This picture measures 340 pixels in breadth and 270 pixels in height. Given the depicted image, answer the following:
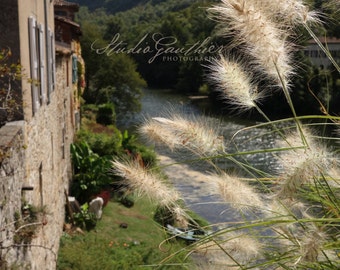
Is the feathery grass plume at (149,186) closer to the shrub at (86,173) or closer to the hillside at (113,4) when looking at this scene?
the shrub at (86,173)

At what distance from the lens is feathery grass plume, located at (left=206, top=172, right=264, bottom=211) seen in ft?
4.99

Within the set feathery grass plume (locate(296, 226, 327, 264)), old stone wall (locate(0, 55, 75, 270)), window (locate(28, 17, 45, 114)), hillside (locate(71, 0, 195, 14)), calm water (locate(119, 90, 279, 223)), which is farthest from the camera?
hillside (locate(71, 0, 195, 14))

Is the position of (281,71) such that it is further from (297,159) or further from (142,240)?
(142,240)

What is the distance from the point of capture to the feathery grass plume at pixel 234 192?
152cm

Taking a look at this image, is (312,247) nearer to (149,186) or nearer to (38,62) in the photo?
(149,186)

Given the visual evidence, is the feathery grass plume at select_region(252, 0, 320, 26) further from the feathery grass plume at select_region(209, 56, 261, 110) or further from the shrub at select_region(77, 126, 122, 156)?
the shrub at select_region(77, 126, 122, 156)

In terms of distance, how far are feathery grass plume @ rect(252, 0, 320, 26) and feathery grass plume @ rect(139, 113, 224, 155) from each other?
453 millimetres

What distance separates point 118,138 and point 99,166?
3202mm

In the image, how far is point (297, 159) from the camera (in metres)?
1.19

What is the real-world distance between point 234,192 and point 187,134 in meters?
0.26

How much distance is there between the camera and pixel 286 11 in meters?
1.34

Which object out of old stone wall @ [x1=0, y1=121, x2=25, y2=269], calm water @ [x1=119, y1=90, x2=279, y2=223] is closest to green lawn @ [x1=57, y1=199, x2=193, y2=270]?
calm water @ [x1=119, y1=90, x2=279, y2=223]

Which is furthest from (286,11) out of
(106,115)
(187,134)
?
(106,115)

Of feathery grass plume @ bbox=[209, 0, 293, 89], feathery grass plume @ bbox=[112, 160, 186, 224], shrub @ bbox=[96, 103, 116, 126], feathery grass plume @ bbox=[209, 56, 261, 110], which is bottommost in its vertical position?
shrub @ bbox=[96, 103, 116, 126]
